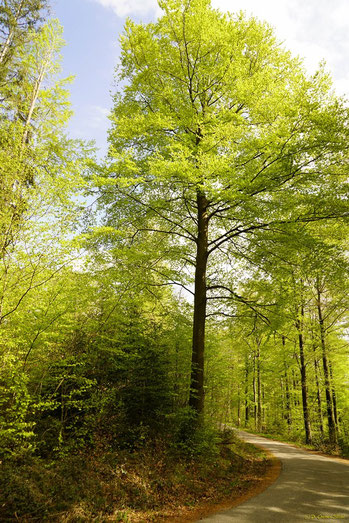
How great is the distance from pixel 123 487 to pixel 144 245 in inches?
240

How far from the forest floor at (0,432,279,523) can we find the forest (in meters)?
0.04

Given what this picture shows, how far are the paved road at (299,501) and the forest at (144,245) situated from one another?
1.11m

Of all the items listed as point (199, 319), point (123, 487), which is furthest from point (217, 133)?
point (123, 487)

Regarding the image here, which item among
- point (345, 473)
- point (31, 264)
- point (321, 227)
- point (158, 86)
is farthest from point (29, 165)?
point (345, 473)

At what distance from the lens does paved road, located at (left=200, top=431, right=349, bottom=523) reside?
4742 mm

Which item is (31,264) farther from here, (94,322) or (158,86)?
(158,86)

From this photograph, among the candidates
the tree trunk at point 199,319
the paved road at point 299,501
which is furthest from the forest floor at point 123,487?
the tree trunk at point 199,319

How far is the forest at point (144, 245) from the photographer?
524 cm

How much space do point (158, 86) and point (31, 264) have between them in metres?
6.66

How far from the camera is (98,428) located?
6887 mm

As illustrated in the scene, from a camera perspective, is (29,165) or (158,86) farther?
(158,86)

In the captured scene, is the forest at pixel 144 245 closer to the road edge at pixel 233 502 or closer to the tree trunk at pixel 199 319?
the tree trunk at pixel 199 319

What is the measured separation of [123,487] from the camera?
549cm

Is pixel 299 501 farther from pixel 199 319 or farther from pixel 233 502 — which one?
pixel 199 319
